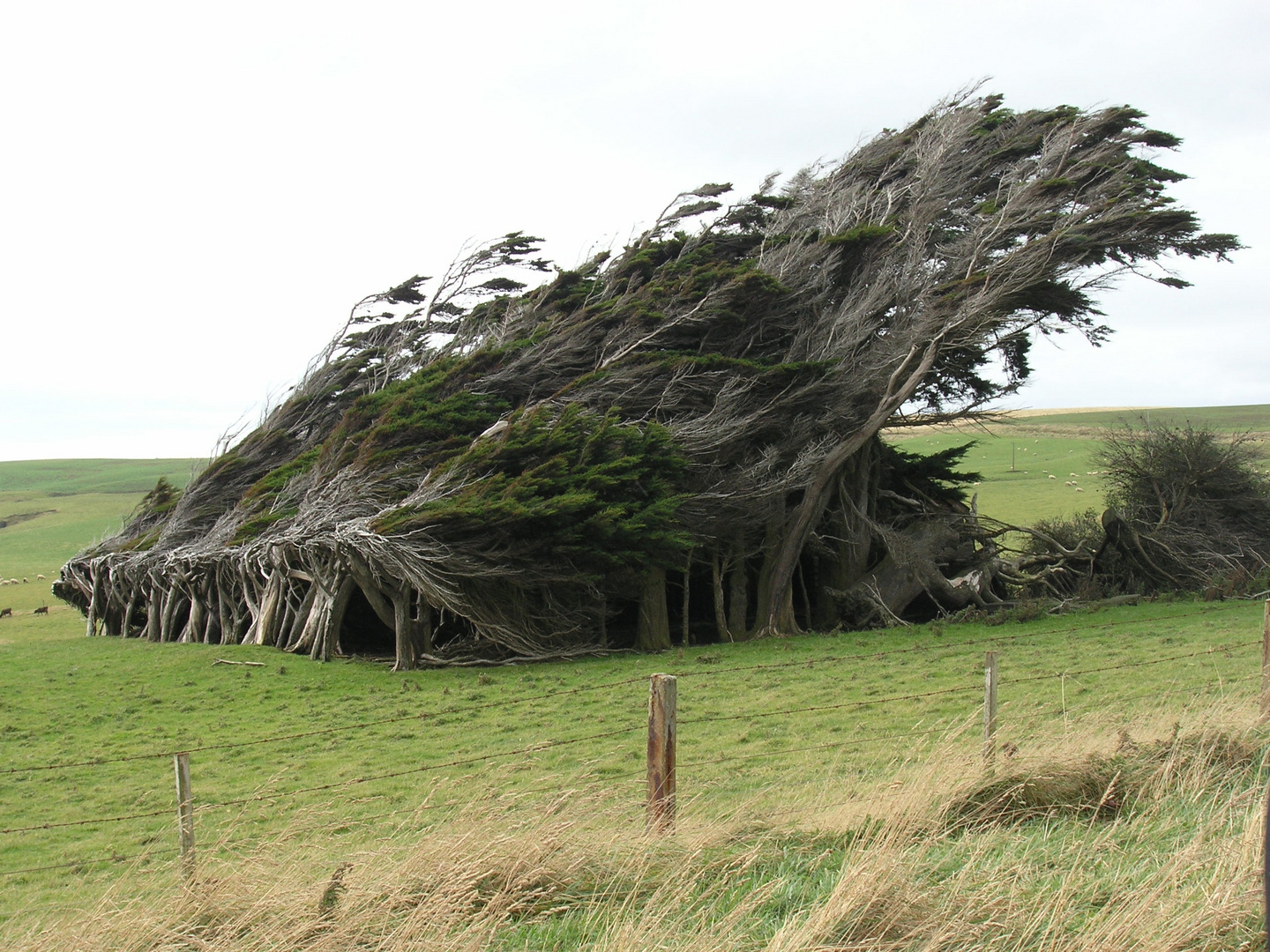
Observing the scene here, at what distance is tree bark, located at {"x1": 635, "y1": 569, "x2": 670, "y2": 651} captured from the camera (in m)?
20.5

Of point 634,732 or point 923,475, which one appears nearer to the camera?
point 634,732

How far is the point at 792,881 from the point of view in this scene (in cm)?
485

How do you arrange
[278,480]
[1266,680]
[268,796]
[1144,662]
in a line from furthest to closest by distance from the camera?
[278,480]
[1144,662]
[1266,680]
[268,796]

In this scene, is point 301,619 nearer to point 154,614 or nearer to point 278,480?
point 278,480

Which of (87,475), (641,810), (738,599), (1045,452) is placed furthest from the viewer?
(87,475)

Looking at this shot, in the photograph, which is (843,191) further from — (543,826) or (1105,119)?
(543,826)

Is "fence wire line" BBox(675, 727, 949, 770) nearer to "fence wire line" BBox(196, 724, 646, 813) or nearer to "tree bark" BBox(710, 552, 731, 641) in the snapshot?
"fence wire line" BBox(196, 724, 646, 813)

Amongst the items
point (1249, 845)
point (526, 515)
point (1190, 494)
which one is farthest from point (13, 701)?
point (1190, 494)

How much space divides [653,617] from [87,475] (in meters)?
108

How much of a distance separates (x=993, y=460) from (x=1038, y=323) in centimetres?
5382

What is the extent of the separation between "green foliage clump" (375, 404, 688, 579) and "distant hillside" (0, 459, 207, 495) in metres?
76.7

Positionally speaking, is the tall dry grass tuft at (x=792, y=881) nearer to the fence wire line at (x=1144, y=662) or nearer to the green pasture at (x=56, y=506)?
the fence wire line at (x=1144, y=662)

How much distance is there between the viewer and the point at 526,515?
16625mm

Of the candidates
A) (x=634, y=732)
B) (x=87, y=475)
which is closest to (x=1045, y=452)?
(x=634, y=732)
